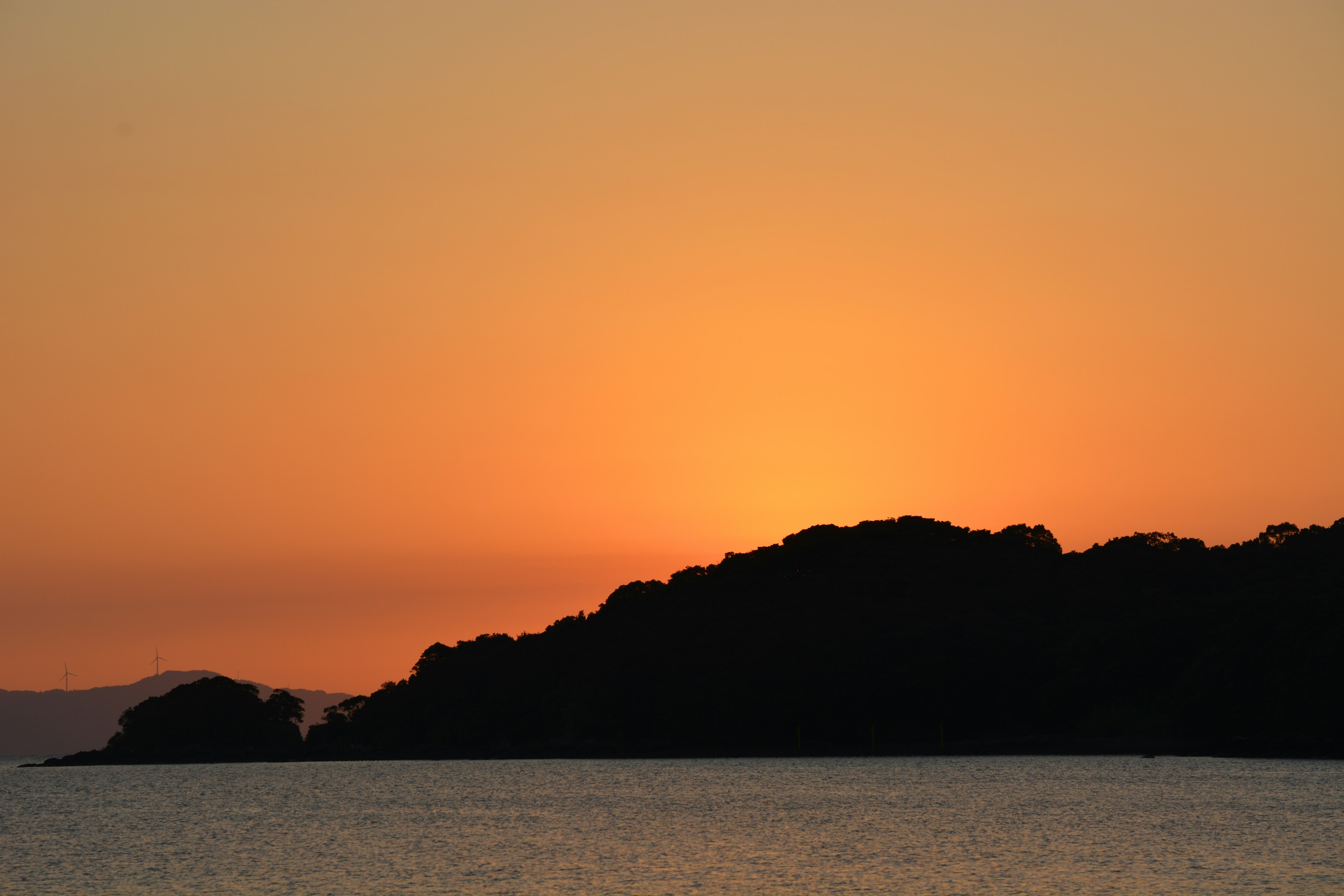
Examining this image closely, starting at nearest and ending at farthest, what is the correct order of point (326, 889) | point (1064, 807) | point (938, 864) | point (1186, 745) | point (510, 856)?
point (326, 889), point (938, 864), point (510, 856), point (1064, 807), point (1186, 745)

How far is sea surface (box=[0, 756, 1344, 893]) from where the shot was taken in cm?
7538

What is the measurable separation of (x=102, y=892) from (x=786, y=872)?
39.6m

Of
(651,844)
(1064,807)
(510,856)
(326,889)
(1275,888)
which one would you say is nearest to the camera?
(1275,888)

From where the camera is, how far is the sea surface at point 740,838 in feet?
247

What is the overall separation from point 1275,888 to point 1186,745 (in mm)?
142644

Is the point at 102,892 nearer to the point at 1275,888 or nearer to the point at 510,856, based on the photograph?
the point at 510,856

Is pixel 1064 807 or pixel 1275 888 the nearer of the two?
pixel 1275 888

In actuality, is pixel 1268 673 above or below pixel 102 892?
above

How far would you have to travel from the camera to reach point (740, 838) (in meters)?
100

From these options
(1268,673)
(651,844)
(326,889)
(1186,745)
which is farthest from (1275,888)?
(1186,745)

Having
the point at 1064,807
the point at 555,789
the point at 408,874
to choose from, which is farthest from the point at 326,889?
the point at 555,789

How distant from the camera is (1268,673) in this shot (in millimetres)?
184750

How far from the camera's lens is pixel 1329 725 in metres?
175

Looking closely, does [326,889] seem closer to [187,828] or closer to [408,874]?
[408,874]
